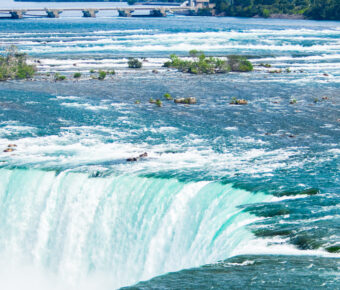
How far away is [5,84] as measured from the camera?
5791cm

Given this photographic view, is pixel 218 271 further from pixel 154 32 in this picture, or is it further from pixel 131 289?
pixel 154 32

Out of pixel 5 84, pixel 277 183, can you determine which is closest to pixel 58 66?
pixel 5 84

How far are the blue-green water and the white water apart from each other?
0.18 ft

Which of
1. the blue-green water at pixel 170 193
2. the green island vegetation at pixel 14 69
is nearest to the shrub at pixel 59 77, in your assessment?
the green island vegetation at pixel 14 69

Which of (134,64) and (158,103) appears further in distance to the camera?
(134,64)

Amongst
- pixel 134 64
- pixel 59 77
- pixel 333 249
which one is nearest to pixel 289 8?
pixel 134 64

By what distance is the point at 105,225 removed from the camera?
27203mm

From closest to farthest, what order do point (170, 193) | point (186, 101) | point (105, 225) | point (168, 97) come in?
point (170, 193) < point (105, 225) < point (186, 101) < point (168, 97)

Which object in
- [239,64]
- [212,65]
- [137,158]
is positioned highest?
[212,65]

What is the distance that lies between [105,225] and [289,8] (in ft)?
536

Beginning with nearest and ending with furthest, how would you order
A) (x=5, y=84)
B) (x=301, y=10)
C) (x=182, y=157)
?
(x=182, y=157) < (x=5, y=84) < (x=301, y=10)

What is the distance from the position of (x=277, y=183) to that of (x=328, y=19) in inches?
5458

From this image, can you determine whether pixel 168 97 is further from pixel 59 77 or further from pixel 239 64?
pixel 239 64

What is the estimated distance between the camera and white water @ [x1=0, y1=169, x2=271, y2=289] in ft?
82.5
